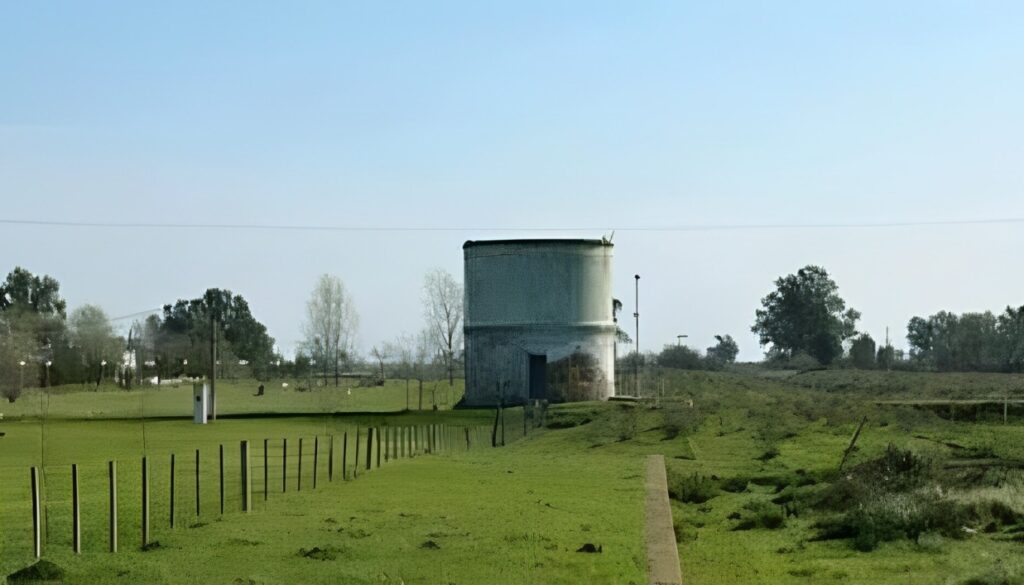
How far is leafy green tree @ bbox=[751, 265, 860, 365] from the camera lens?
16238cm

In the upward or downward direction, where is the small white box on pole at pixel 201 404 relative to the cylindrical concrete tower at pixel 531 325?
downward

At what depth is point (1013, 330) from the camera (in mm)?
138500

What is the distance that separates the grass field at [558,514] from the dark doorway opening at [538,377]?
A: 25546mm

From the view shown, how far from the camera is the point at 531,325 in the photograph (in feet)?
235

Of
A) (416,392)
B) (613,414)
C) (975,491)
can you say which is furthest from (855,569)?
(416,392)

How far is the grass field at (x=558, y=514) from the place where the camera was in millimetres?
15688

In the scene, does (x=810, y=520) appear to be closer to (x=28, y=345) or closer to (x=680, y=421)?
(x=680, y=421)

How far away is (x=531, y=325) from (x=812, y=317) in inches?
3789

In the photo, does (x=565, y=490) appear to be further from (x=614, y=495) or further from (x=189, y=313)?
(x=189, y=313)

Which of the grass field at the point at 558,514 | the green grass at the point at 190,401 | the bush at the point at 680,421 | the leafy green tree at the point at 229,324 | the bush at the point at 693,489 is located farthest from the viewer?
the leafy green tree at the point at 229,324

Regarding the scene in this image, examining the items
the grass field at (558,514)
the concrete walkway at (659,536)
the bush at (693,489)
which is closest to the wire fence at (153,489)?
the grass field at (558,514)

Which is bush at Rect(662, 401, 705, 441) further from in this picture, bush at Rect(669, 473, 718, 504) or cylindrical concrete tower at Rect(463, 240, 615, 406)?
cylindrical concrete tower at Rect(463, 240, 615, 406)

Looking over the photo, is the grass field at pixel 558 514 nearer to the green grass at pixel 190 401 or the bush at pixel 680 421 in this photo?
the bush at pixel 680 421

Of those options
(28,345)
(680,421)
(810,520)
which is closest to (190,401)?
(28,345)
